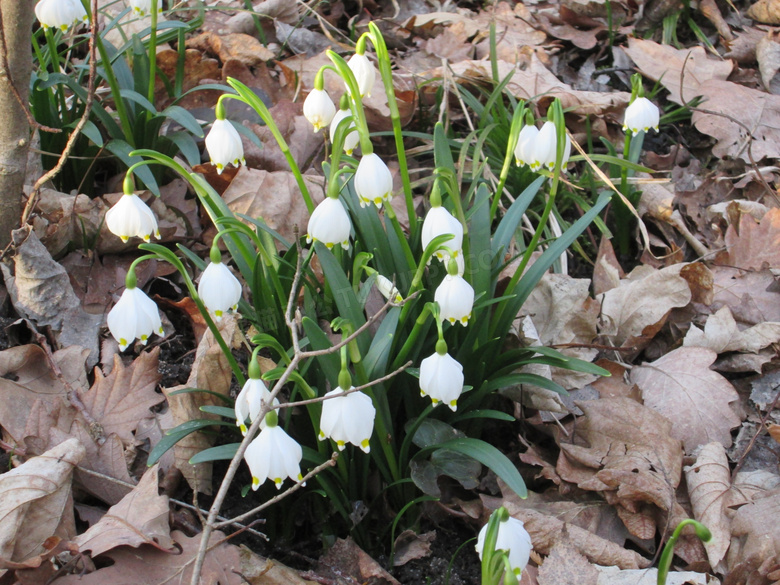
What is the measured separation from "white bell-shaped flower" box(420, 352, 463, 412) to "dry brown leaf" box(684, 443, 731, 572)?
2.49ft

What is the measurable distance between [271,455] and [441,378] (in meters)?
0.35

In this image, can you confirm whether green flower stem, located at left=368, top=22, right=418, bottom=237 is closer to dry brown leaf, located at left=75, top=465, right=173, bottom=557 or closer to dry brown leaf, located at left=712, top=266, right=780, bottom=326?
dry brown leaf, located at left=75, top=465, right=173, bottom=557

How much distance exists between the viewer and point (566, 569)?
5.05ft

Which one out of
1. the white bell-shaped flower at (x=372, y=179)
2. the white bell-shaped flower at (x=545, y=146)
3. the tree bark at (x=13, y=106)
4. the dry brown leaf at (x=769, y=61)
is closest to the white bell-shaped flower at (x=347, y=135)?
the white bell-shaped flower at (x=372, y=179)

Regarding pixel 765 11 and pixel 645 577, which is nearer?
pixel 645 577

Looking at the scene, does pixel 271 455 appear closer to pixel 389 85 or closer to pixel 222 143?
pixel 222 143

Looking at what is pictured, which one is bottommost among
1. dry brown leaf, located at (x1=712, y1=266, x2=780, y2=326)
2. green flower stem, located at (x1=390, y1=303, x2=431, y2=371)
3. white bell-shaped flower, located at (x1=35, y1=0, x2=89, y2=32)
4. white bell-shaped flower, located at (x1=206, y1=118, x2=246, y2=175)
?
dry brown leaf, located at (x1=712, y1=266, x2=780, y2=326)

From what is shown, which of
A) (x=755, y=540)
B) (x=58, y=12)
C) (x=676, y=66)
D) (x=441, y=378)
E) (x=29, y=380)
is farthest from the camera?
(x=676, y=66)

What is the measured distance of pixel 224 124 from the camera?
163 cm

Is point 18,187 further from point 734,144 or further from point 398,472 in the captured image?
point 734,144

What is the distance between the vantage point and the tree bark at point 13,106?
184cm

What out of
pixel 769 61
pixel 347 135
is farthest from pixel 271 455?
pixel 769 61

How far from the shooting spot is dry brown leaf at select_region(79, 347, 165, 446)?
5.80 feet

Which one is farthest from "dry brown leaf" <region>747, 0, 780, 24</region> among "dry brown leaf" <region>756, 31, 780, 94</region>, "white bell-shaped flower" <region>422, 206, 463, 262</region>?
"white bell-shaped flower" <region>422, 206, 463, 262</region>
